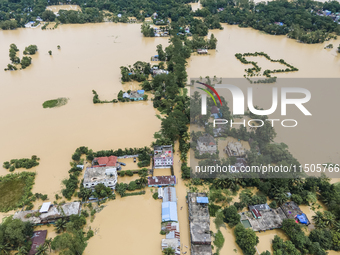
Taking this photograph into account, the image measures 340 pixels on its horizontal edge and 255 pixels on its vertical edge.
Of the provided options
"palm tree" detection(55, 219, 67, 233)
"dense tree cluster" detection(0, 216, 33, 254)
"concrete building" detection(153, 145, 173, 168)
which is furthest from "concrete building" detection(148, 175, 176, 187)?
"dense tree cluster" detection(0, 216, 33, 254)

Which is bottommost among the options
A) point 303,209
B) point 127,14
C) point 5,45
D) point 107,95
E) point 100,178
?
point 303,209

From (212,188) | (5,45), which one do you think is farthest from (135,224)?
(5,45)

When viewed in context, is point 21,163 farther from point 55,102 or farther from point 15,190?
point 55,102

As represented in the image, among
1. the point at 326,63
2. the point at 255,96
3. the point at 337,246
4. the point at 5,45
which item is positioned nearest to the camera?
the point at 337,246

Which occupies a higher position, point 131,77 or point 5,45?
point 5,45

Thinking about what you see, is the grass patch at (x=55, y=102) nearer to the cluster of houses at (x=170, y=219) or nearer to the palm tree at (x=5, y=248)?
the palm tree at (x=5, y=248)

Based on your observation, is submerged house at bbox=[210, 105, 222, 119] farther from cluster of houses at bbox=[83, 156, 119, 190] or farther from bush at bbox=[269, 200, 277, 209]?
cluster of houses at bbox=[83, 156, 119, 190]

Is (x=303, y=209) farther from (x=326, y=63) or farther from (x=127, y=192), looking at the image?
(x=326, y=63)

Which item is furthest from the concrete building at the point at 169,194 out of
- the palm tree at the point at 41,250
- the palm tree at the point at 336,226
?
the palm tree at the point at 336,226
